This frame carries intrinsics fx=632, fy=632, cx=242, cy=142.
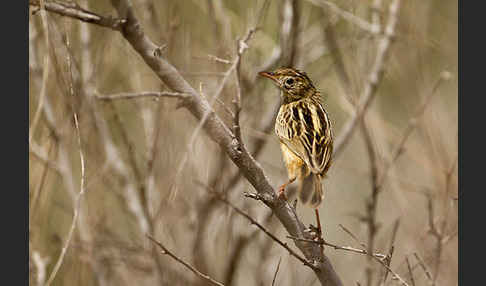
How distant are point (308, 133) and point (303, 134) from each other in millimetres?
33

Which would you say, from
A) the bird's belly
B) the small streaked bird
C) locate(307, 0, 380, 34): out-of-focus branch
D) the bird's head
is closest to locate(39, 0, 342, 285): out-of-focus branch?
the small streaked bird

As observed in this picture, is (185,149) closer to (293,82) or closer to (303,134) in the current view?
(293,82)

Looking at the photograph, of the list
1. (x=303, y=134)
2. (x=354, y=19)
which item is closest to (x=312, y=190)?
(x=303, y=134)

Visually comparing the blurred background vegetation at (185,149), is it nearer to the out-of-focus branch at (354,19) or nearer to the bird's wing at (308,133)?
the out-of-focus branch at (354,19)

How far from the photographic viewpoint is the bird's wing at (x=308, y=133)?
3645 millimetres

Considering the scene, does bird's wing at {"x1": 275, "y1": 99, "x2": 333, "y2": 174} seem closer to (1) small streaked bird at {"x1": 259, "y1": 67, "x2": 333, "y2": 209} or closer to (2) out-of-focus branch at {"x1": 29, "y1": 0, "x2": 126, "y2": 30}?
(1) small streaked bird at {"x1": 259, "y1": 67, "x2": 333, "y2": 209}

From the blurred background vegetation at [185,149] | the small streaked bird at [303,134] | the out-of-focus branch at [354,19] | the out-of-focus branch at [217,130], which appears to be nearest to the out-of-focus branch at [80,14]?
the out-of-focus branch at [217,130]

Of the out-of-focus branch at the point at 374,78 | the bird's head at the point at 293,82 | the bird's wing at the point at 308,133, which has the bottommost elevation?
the bird's wing at the point at 308,133

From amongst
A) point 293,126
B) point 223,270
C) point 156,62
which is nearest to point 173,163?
point 223,270

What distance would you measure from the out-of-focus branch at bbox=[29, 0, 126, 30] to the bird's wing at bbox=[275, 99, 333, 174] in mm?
1196

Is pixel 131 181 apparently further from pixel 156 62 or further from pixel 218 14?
pixel 156 62

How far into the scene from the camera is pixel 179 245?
5.17m

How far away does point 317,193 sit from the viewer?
3.42 meters

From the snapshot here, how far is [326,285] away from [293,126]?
100 cm
